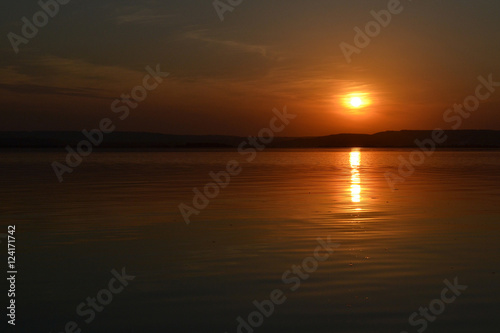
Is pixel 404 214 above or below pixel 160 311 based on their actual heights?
above

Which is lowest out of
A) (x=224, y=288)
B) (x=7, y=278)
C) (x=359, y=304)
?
(x=359, y=304)

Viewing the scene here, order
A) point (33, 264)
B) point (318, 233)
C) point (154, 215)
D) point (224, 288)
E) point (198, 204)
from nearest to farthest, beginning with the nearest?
point (224, 288)
point (33, 264)
point (318, 233)
point (154, 215)
point (198, 204)

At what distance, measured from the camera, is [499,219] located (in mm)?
16062

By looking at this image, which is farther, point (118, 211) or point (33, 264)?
point (118, 211)

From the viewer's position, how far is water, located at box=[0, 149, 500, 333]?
775 centimetres

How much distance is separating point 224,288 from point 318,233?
5.07 metres

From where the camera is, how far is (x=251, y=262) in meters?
10.8

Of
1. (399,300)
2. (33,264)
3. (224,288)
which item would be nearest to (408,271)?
(399,300)

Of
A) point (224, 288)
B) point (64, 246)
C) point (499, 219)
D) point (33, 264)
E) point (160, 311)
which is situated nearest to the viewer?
point (160, 311)

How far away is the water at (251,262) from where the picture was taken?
7750mm

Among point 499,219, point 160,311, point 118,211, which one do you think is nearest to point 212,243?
point 160,311

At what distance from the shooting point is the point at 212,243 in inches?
500

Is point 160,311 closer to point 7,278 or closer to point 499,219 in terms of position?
point 7,278

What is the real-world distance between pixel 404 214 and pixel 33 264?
1020 cm
